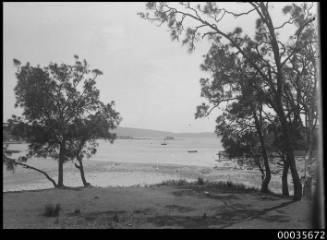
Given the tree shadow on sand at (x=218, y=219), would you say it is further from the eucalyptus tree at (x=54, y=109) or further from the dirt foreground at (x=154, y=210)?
the eucalyptus tree at (x=54, y=109)

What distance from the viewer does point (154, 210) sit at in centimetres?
1388

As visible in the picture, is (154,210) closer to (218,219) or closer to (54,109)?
(218,219)

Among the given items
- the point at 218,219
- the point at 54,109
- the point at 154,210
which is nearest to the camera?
the point at 218,219

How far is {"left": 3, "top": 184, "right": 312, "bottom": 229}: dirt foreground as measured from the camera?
11484 mm

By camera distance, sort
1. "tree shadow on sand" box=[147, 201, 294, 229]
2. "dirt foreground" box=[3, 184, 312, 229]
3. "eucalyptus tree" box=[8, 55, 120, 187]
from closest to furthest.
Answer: "tree shadow on sand" box=[147, 201, 294, 229], "dirt foreground" box=[3, 184, 312, 229], "eucalyptus tree" box=[8, 55, 120, 187]

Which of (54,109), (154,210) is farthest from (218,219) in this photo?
(54,109)

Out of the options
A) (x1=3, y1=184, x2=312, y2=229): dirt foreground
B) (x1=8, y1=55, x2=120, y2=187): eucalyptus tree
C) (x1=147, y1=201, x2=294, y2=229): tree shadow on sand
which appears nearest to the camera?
(x1=147, y1=201, x2=294, y2=229): tree shadow on sand

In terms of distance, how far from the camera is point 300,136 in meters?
21.0

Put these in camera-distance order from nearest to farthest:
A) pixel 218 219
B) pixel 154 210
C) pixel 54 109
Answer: pixel 218 219
pixel 154 210
pixel 54 109

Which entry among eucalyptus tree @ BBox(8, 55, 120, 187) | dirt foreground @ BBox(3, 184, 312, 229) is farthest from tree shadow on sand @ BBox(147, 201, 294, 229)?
eucalyptus tree @ BBox(8, 55, 120, 187)

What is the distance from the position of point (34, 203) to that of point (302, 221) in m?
11.5

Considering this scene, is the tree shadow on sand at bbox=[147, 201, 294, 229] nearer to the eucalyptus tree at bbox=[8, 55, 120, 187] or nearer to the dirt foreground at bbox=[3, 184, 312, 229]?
the dirt foreground at bbox=[3, 184, 312, 229]
